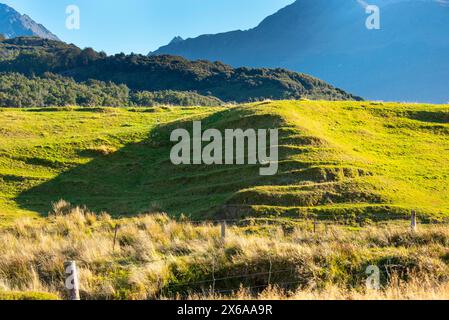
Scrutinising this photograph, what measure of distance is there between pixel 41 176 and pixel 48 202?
422 cm

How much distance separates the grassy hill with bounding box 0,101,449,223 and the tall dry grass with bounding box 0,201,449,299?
8004mm

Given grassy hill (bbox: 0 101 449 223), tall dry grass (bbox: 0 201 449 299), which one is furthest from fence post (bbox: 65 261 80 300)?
grassy hill (bbox: 0 101 449 223)

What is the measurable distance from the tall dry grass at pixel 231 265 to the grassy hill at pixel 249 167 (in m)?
8.00

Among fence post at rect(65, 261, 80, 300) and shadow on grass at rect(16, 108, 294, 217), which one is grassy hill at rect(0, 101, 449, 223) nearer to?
shadow on grass at rect(16, 108, 294, 217)

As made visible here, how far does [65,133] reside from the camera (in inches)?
1592

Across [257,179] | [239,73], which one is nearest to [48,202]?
[257,179]

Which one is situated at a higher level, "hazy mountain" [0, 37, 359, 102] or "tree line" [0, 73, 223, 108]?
Answer: "hazy mountain" [0, 37, 359, 102]

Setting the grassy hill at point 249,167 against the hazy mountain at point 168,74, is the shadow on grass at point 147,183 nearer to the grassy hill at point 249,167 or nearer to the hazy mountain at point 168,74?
the grassy hill at point 249,167

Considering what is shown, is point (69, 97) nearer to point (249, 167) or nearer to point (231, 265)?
point (249, 167)

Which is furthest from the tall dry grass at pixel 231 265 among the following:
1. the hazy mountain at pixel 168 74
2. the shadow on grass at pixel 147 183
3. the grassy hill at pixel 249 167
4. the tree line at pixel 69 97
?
the hazy mountain at pixel 168 74

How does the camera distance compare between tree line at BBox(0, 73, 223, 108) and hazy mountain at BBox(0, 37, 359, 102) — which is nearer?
tree line at BBox(0, 73, 223, 108)

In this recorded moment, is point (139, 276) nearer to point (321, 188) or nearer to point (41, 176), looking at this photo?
point (321, 188)

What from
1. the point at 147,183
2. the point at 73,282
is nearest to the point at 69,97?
the point at 147,183

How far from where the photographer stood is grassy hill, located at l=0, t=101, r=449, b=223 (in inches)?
985
